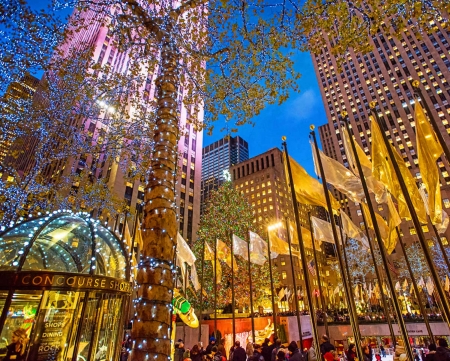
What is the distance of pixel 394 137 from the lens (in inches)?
3071

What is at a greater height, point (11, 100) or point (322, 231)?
point (11, 100)

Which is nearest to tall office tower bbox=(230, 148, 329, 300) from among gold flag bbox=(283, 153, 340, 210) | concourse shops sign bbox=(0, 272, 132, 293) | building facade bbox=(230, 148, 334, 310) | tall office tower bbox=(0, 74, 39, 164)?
building facade bbox=(230, 148, 334, 310)

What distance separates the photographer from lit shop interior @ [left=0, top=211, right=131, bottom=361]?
6484mm

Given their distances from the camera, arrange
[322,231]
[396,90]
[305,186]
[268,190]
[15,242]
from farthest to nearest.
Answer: [268,190]
[396,90]
[322,231]
[305,186]
[15,242]

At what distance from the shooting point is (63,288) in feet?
21.4

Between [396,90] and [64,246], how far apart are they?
9994 centimetres

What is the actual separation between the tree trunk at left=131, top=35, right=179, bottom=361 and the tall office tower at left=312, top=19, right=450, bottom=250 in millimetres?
75053

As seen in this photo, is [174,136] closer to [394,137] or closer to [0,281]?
[0,281]

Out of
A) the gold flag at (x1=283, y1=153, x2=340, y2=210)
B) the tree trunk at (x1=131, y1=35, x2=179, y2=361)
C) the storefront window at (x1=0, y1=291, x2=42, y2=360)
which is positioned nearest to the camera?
the tree trunk at (x1=131, y1=35, x2=179, y2=361)

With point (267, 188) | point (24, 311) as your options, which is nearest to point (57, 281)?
point (24, 311)

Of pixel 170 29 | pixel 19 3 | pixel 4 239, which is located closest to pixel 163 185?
pixel 4 239

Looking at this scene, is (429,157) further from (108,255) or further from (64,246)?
(64,246)

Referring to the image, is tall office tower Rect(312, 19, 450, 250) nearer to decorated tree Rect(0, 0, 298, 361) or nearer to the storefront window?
decorated tree Rect(0, 0, 298, 361)

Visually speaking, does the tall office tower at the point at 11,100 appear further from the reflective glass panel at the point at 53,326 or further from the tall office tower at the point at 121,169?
the tall office tower at the point at 121,169
